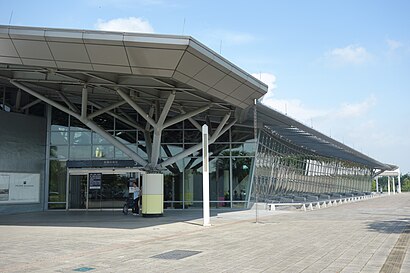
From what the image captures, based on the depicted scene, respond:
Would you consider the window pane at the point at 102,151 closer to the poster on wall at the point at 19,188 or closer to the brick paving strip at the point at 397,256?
the poster on wall at the point at 19,188

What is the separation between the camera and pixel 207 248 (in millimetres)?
10867

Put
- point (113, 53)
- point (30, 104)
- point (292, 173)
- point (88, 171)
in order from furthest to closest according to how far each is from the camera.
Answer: point (292, 173) → point (88, 171) → point (30, 104) → point (113, 53)

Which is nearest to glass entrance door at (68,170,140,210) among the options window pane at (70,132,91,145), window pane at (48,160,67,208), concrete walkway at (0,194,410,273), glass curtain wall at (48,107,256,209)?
window pane at (48,160,67,208)

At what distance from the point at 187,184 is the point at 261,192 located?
5862mm

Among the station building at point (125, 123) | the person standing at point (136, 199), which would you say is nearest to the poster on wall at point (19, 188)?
the station building at point (125, 123)

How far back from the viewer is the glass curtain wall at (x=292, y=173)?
102ft

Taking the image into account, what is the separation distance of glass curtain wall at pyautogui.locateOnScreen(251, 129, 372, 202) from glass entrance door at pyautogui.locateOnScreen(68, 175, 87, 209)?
1098 centimetres

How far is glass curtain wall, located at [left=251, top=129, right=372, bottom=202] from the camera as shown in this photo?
31156 mm

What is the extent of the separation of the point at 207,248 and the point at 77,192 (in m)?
19.2

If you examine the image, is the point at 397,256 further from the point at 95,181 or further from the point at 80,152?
the point at 80,152

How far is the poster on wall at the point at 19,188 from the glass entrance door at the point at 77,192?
202 cm

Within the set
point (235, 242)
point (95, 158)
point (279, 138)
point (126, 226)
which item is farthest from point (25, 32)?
point (279, 138)

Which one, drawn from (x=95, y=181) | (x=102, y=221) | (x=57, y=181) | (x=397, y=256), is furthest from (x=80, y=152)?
(x=397, y=256)

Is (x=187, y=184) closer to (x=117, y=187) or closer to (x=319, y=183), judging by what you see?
(x=117, y=187)
